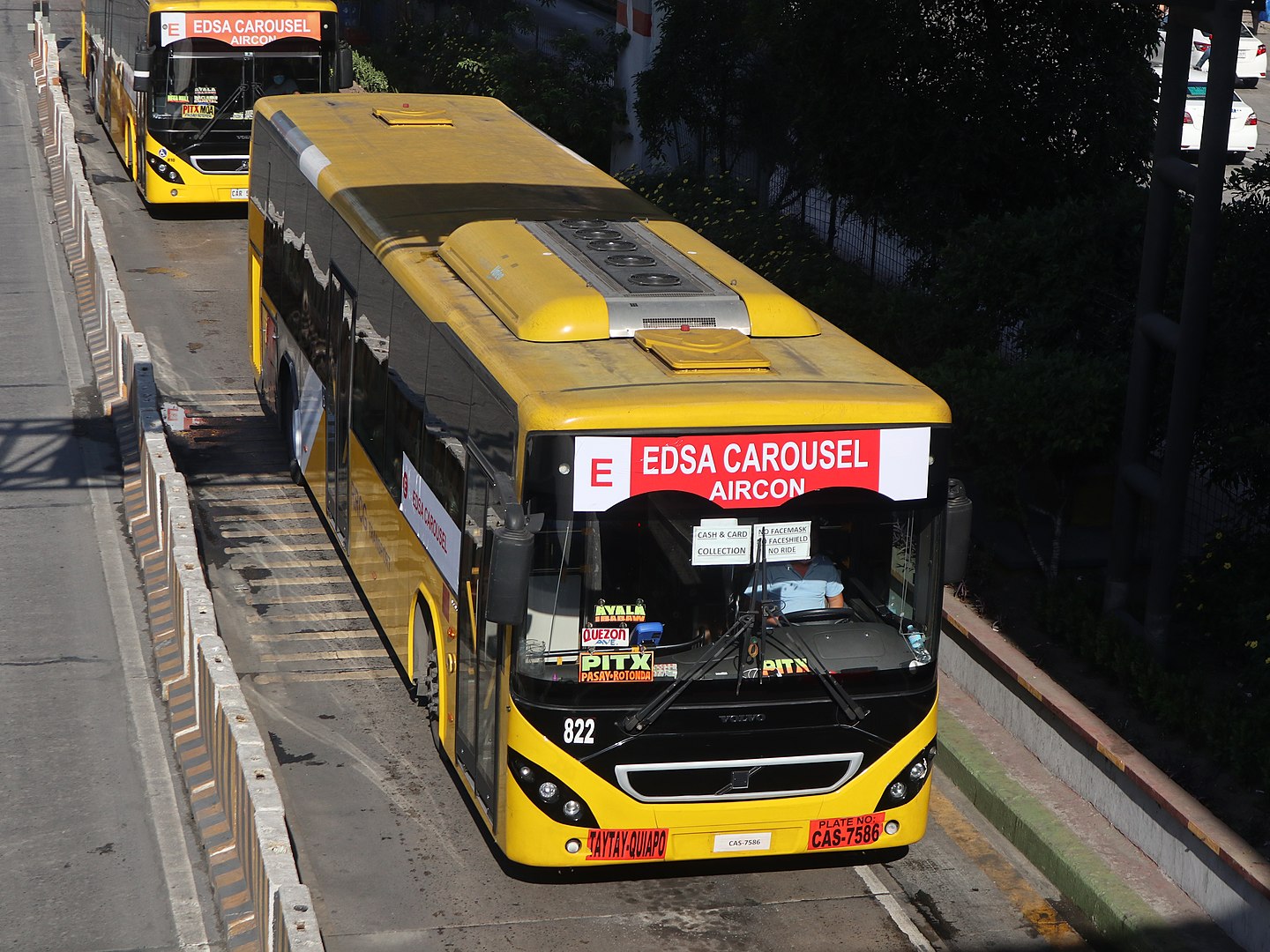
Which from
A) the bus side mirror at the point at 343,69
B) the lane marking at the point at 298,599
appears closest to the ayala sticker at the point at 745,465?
the lane marking at the point at 298,599

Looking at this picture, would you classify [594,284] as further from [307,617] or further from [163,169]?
[163,169]

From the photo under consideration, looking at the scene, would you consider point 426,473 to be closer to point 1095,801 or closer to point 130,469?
point 1095,801

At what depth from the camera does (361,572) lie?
1320cm

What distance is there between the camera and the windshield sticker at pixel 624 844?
29.7 ft

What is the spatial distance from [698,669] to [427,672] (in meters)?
3.03

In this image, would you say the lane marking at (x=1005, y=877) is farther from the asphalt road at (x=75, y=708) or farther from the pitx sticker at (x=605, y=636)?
the asphalt road at (x=75, y=708)

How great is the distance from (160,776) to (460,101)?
28.5 ft

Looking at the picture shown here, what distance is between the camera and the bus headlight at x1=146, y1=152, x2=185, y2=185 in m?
25.1

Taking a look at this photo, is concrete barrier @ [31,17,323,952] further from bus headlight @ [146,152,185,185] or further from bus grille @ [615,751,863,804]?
bus headlight @ [146,152,185,185]

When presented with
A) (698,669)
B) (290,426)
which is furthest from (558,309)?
(290,426)

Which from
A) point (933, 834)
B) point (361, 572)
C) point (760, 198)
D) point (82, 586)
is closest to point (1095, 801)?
point (933, 834)

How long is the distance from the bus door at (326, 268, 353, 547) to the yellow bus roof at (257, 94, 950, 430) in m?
0.68

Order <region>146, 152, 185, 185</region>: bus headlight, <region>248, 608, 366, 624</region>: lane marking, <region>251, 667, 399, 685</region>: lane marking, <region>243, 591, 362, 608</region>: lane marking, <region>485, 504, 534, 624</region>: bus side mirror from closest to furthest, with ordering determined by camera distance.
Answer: <region>485, 504, 534, 624</region>: bus side mirror < <region>251, 667, 399, 685</region>: lane marking < <region>248, 608, 366, 624</region>: lane marking < <region>243, 591, 362, 608</region>: lane marking < <region>146, 152, 185, 185</region>: bus headlight

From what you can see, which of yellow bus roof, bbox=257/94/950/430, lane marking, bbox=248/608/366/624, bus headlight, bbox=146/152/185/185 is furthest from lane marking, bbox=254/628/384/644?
bus headlight, bbox=146/152/185/185
